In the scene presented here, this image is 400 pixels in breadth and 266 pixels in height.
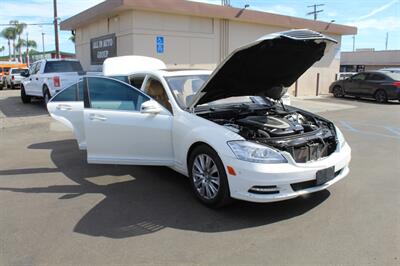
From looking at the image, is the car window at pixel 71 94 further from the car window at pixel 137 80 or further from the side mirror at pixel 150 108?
the side mirror at pixel 150 108

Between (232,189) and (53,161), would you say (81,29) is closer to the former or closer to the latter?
(53,161)

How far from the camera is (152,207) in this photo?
4.35 metres

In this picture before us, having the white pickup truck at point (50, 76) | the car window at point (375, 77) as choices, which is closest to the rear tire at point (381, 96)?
the car window at point (375, 77)

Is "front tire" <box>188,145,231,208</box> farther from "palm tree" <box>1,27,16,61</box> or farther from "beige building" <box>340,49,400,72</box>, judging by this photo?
"palm tree" <box>1,27,16,61</box>

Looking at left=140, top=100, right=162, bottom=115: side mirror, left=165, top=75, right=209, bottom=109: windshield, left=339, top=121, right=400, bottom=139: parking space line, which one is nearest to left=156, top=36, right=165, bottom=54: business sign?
left=339, top=121, right=400, bottom=139: parking space line

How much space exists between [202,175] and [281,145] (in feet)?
3.31

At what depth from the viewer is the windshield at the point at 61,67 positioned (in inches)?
525

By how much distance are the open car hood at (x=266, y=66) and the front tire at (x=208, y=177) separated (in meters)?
0.75

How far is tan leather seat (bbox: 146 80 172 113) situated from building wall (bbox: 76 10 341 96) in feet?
27.7

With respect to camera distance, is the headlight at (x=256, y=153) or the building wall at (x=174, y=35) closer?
the headlight at (x=256, y=153)

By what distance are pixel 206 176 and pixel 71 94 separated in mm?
3643

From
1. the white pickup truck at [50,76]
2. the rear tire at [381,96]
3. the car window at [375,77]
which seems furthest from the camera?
the car window at [375,77]

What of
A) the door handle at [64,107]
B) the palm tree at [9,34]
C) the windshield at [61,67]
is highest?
the palm tree at [9,34]

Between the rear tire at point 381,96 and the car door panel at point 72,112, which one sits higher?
the car door panel at point 72,112
